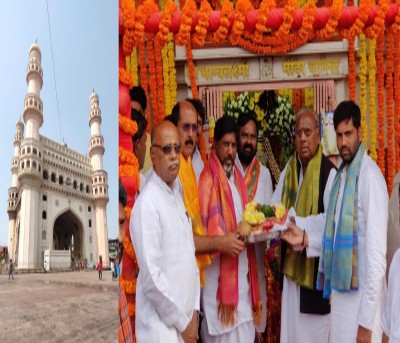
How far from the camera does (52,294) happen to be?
188 centimetres

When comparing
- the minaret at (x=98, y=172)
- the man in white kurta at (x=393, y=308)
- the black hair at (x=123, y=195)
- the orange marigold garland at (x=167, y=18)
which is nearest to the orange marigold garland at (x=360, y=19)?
the orange marigold garland at (x=167, y=18)

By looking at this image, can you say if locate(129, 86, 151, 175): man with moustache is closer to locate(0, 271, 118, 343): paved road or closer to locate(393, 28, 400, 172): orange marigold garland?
locate(0, 271, 118, 343): paved road

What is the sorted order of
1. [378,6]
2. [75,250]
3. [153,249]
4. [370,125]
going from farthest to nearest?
[370,125], [378,6], [153,249], [75,250]

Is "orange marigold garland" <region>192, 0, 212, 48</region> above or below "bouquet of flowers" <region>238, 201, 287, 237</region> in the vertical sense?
above

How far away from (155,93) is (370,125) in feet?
6.20

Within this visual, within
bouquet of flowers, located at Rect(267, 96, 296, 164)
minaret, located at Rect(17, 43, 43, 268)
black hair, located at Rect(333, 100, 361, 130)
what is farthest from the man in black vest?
minaret, located at Rect(17, 43, 43, 268)

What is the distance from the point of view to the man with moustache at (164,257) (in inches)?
95.1

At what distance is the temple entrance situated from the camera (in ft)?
6.14

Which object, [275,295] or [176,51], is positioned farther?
[176,51]

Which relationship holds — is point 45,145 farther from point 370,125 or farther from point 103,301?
point 370,125

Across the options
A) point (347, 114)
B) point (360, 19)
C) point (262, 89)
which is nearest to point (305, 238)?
point (347, 114)

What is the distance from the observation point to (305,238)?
3191 mm

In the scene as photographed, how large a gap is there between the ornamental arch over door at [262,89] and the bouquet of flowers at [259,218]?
178cm

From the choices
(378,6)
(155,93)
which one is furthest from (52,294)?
(378,6)
